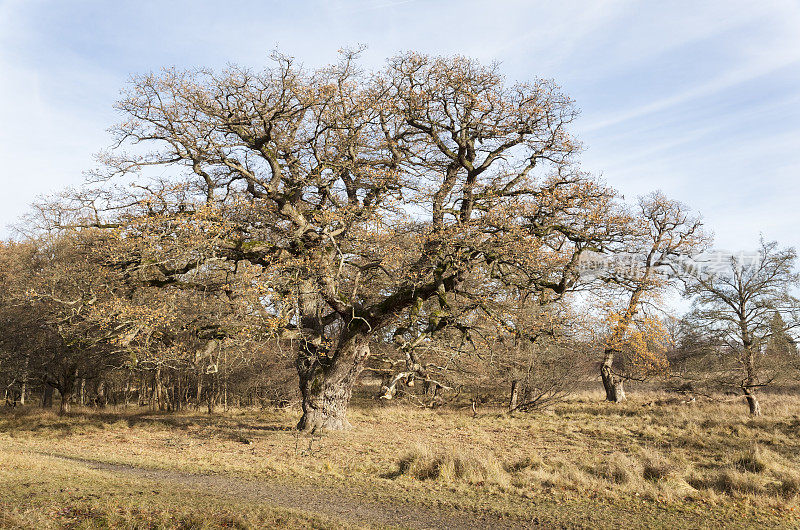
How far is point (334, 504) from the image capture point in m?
9.21

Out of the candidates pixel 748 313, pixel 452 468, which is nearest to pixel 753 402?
pixel 748 313

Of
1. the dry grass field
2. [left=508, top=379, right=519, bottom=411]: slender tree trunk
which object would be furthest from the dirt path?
[left=508, top=379, right=519, bottom=411]: slender tree trunk

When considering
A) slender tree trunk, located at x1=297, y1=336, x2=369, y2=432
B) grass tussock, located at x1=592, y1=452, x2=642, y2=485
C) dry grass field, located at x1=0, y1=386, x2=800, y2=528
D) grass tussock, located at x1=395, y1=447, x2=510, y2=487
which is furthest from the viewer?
slender tree trunk, located at x1=297, y1=336, x2=369, y2=432

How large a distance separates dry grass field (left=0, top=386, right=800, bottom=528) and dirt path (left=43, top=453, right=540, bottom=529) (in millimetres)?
37

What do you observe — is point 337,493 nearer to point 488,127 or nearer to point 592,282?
point 592,282

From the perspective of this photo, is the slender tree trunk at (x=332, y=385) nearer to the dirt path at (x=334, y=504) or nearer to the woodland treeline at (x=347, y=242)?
the woodland treeline at (x=347, y=242)

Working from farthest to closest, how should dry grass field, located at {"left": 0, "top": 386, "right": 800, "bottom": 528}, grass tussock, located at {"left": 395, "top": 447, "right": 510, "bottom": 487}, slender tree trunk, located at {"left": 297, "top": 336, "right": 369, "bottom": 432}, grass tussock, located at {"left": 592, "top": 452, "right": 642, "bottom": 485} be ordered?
1. slender tree trunk, located at {"left": 297, "top": 336, "right": 369, "bottom": 432}
2. grass tussock, located at {"left": 395, "top": 447, "right": 510, "bottom": 487}
3. grass tussock, located at {"left": 592, "top": 452, "right": 642, "bottom": 485}
4. dry grass field, located at {"left": 0, "top": 386, "right": 800, "bottom": 528}

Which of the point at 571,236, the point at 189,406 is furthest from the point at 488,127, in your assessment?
the point at 189,406

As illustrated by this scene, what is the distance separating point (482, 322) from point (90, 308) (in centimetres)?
1410

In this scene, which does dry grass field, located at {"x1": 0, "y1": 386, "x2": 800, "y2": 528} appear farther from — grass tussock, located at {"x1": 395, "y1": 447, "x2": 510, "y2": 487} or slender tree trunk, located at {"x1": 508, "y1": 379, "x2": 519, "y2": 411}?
slender tree trunk, located at {"x1": 508, "y1": 379, "x2": 519, "y2": 411}

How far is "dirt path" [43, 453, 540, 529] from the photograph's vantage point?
820cm

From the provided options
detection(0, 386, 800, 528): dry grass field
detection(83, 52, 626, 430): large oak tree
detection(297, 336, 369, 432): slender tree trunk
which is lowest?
detection(0, 386, 800, 528): dry grass field

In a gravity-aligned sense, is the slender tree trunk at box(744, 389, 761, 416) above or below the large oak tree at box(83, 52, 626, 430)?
below

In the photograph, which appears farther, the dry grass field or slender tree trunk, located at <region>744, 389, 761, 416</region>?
slender tree trunk, located at <region>744, 389, 761, 416</region>
